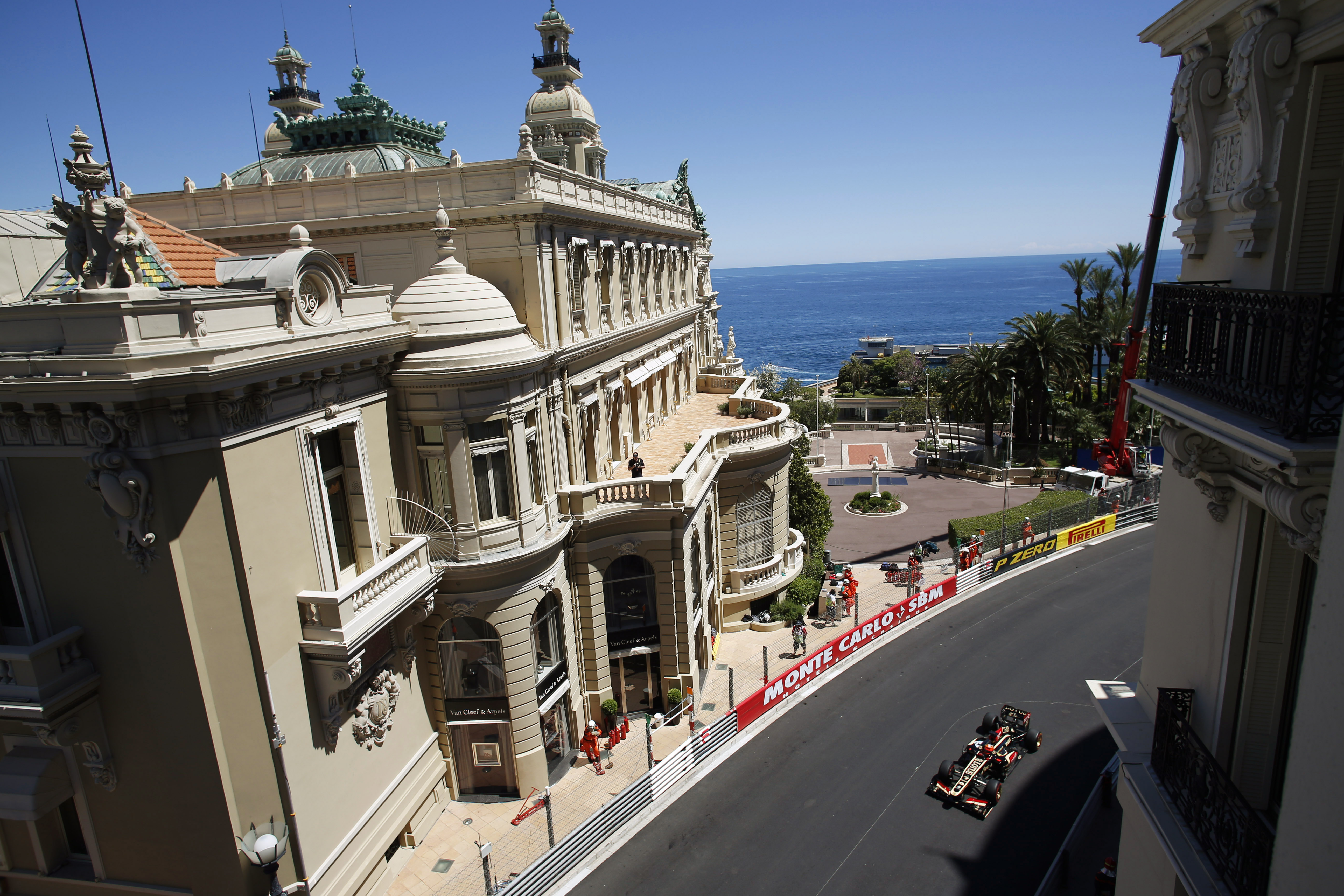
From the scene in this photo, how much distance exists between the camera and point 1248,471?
6.93 meters

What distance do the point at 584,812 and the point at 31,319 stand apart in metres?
16.1

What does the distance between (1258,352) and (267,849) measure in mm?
15251

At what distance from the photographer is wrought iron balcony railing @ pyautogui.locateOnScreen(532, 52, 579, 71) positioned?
109ft

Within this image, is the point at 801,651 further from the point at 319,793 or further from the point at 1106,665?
the point at 319,793

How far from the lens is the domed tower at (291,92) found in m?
31.4

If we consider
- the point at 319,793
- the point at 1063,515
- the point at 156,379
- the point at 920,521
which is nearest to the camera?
the point at 156,379

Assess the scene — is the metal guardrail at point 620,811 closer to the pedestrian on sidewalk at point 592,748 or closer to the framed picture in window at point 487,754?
the pedestrian on sidewalk at point 592,748

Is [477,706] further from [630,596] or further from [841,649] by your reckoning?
[841,649]

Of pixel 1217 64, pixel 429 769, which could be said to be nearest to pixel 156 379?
pixel 429 769

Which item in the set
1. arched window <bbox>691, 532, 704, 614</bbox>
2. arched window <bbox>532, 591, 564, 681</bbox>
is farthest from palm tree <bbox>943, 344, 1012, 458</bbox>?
arched window <bbox>532, 591, 564, 681</bbox>

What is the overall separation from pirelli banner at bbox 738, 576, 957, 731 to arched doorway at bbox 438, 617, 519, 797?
7.48 m

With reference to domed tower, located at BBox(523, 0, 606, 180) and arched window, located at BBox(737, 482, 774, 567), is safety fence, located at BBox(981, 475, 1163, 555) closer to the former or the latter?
arched window, located at BBox(737, 482, 774, 567)

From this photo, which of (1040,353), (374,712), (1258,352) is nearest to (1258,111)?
(1258,352)

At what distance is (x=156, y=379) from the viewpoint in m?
Result: 10.9
